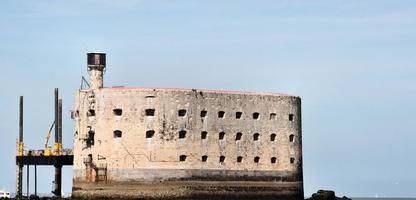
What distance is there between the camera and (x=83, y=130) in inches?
3022

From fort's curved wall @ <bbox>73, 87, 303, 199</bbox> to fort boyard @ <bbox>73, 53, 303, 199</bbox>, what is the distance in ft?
0.18

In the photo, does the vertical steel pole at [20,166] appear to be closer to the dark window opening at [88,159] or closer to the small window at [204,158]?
the dark window opening at [88,159]

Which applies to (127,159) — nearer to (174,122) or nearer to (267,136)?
(174,122)

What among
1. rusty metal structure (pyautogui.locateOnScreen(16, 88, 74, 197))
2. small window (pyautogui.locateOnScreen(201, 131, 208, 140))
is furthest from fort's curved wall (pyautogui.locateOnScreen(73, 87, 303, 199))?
rusty metal structure (pyautogui.locateOnScreen(16, 88, 74, 197))

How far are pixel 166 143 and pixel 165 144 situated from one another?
0.10 metres

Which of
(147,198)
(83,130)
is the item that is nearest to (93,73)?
(83,130)

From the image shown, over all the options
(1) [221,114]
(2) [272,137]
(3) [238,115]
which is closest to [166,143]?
(1) [221,114]

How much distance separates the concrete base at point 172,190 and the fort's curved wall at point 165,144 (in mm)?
56

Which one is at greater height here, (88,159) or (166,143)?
(166,143)

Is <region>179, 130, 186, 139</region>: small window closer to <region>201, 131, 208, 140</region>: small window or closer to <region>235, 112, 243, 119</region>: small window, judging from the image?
<region>201, 131, 208, 140</region>: small window

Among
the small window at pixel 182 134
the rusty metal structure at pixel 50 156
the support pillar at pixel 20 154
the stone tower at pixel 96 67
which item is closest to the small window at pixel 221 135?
the small window at pixel 182 134

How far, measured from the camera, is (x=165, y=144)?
7581cm

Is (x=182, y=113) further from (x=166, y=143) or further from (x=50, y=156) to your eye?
(x=50, y=156)

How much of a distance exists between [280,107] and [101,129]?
37.3 ft
